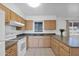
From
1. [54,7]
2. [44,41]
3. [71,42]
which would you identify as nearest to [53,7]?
[54,7]

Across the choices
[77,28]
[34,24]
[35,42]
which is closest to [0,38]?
[35,42]

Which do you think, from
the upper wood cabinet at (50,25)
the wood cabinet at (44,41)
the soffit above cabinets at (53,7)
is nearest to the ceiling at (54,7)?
the soffit above cabinets at (53,7)

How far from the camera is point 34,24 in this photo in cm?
916

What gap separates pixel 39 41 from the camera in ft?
27.9

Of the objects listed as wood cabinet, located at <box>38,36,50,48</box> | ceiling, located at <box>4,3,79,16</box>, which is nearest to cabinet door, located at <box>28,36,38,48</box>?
wood cabinet, located at <box>38,36,50,48</box>

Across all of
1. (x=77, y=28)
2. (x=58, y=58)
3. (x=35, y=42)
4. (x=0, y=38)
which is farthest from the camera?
(x=77, y=28)

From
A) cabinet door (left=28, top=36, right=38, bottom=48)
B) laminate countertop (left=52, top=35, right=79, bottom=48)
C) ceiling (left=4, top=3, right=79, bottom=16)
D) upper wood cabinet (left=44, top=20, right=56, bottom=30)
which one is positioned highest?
ceiling (left=4, top=3, right=79, bottom=16)

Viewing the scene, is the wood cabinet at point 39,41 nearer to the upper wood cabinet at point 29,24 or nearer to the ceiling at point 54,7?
the upper wood cabinet at point 29,24

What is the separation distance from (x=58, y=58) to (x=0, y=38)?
141 cm

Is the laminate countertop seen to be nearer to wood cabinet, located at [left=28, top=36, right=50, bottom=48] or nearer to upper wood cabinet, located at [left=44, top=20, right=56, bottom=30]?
wood cabinet, located at [left=28, top=36, right=50, bottom=48]

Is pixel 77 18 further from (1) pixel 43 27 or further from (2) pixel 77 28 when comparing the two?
(1) pixel 43 27

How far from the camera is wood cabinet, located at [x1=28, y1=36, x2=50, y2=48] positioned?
27.8ft

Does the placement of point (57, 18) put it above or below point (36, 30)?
above

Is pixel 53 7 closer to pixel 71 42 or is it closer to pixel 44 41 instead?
pixel 71 42
